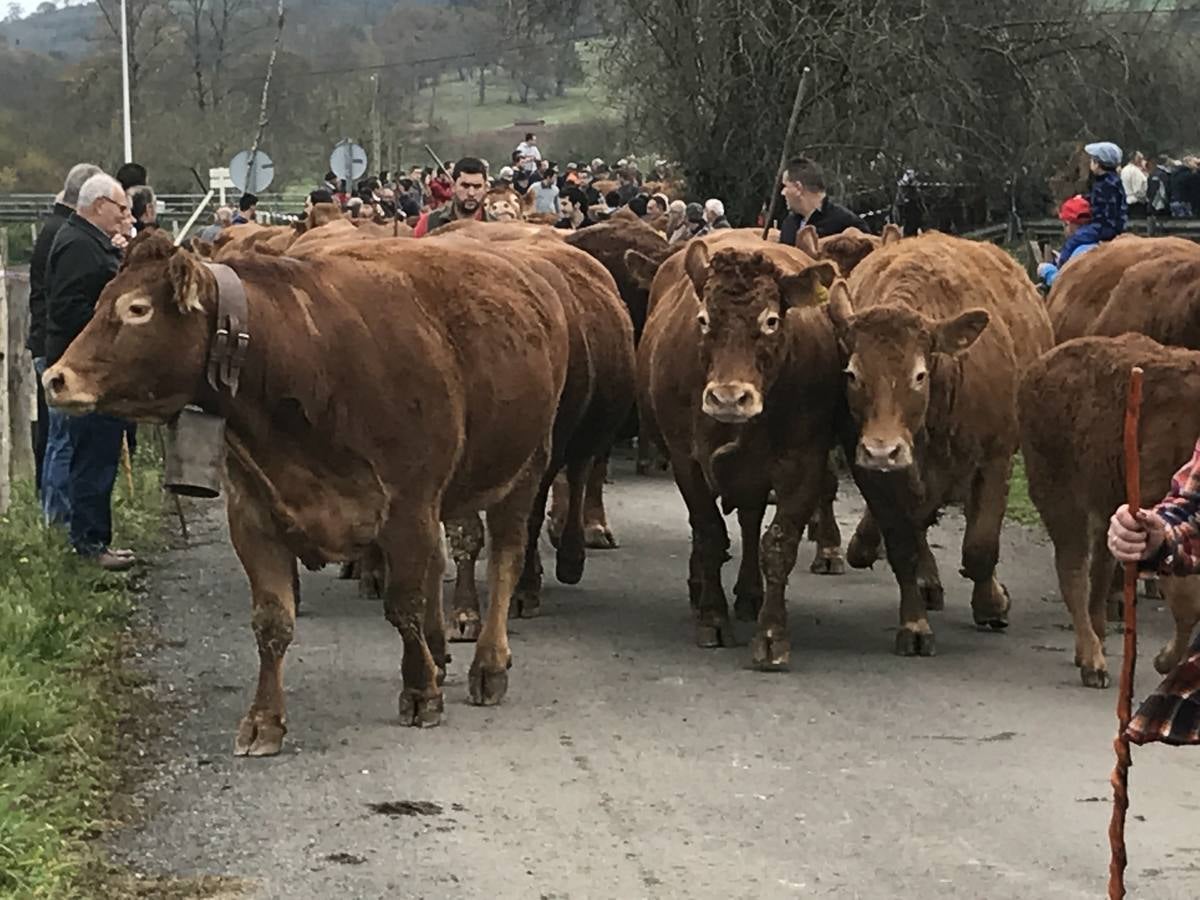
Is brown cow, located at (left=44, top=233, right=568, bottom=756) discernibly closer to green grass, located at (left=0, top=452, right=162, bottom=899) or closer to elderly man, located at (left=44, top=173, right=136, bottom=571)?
green grass, located at (left=0, top=452, right=162, bottom=899)

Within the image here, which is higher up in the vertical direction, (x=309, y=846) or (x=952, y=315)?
(x=952, y=315)

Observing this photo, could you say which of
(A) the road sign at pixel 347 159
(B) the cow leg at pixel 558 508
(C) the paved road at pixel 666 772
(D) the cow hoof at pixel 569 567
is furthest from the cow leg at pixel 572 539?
(A) the road sign at pixel 347 159

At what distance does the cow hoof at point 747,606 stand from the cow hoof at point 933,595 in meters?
0.93

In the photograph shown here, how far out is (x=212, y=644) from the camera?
34.0 feet

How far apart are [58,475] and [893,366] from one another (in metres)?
5.11

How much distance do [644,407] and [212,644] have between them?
2915mm

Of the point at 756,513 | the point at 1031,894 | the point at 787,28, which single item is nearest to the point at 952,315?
the point at 756,513

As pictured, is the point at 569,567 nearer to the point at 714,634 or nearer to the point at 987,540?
the point at 714,634

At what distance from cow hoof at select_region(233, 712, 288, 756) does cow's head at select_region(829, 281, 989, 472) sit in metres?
3.11

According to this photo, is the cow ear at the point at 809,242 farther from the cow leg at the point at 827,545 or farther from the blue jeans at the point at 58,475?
the blue jeans at the point at 58,475

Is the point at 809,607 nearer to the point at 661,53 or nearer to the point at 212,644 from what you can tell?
the point at 212,644

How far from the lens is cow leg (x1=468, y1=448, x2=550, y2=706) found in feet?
30.1

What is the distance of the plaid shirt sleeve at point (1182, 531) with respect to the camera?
5.12m

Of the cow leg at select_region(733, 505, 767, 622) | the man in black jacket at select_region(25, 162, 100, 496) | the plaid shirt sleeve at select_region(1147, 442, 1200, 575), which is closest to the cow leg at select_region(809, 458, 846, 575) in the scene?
the cow leg at select_region(733, 505, 767, 622)
